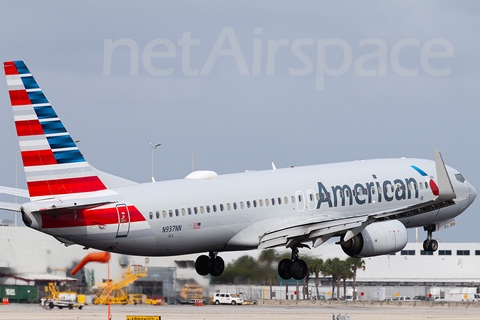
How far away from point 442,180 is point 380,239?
5.00m

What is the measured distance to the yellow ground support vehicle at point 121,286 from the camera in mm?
63250

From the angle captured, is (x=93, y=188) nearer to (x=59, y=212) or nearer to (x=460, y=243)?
(x=59, y=212)

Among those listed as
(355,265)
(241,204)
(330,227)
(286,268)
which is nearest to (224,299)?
(286,268)

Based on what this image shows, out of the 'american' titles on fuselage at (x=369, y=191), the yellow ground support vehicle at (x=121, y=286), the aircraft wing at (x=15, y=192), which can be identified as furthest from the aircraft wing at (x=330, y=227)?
the yellow ground support vehicle at (x=121, y=286)

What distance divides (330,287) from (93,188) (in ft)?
291

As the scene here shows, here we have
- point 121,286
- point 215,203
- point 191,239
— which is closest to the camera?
point 191,239

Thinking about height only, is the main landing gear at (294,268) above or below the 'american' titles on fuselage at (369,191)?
below

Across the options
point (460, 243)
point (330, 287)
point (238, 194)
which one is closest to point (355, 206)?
point (238, 194)

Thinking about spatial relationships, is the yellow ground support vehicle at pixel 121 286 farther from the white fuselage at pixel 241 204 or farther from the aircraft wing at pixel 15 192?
the aircraft wing at pixel 15 192

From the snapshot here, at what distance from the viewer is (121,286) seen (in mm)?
64500

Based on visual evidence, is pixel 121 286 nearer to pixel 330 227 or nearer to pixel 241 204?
pixel 241 204

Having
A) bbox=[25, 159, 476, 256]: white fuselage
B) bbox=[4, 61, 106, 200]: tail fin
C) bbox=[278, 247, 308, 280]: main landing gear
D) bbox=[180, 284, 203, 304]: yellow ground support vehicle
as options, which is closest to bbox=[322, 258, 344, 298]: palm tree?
bbox=[180, 284, 203, 304]: yellow ground support vehicle

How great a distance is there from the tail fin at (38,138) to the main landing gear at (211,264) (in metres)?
12.1

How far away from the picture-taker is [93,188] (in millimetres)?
36562
